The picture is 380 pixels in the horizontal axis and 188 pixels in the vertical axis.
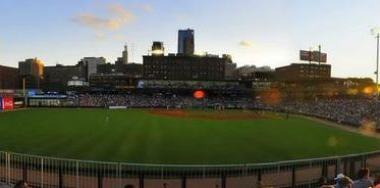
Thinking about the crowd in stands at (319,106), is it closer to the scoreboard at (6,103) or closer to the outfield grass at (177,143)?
the scoreboard at (6,103)

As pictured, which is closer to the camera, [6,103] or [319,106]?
[6,103]

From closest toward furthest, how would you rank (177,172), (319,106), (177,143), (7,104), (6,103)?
(177,172)
(177,143)
(6,103)
(7,104)
(319,106)

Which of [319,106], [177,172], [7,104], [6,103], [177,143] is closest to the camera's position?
[177,172]

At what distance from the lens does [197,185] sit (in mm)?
18406

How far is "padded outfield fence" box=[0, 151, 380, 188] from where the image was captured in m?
17.1

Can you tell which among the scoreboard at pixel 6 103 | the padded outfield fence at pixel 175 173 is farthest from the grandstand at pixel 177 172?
the scoreboard at pixel 6 103

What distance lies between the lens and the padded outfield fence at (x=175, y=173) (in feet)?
56.2

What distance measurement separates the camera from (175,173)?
749 inches

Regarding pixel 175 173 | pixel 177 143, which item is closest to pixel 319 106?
pixel 177 143

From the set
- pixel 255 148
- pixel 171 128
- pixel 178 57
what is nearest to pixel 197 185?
pixel 255 148

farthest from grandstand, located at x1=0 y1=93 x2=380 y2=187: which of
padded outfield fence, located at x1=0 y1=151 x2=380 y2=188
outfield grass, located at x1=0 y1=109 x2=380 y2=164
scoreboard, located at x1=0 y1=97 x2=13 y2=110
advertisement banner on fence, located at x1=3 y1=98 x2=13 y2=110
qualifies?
advertisement banner on fence, located at x1=3 y1=98 x2=13 y2=110

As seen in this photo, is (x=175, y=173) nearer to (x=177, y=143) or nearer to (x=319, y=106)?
(x=177, y=143)

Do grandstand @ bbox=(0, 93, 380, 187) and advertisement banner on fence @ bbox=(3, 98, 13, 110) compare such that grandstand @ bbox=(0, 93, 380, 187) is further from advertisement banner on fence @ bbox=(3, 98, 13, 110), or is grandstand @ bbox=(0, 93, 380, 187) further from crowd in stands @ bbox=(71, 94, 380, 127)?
advertisement banner on fence @ bbox=(3, 98, 13, 110)

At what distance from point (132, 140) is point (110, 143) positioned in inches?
93.9
